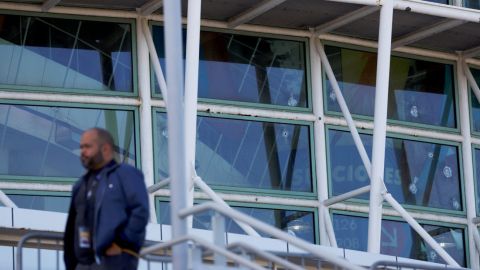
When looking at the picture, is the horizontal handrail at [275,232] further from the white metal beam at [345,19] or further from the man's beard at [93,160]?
the white metal beam at [345,19]

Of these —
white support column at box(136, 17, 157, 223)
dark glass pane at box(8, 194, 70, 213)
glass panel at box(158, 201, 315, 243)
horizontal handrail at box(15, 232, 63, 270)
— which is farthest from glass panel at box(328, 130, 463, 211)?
horizontal handrail at box(15, 232, 63, 270)

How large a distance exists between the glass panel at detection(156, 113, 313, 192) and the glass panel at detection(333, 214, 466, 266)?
92 centimetres

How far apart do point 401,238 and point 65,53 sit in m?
6.50

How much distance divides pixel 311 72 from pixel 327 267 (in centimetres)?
752

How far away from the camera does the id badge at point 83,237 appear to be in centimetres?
1132

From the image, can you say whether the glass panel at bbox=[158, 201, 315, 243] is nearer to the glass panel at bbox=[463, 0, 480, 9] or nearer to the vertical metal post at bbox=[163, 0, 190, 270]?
the glass panel at bbox=[463, 0, 480, 9]

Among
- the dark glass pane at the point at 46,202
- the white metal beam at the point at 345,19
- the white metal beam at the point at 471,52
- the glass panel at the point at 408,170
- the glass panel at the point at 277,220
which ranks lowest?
the glass panel at the point at 277,220

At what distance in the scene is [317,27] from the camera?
23828mm

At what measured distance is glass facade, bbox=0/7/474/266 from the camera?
71.3ft

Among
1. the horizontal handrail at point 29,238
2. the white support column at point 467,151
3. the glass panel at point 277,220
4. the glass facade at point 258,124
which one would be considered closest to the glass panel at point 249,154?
the glass facade at point 258,124

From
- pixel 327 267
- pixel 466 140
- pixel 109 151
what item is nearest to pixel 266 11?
pixel 466 140

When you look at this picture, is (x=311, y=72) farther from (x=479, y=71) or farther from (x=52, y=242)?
(x=52, y=242)

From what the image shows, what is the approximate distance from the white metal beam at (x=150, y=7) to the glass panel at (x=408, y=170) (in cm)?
382

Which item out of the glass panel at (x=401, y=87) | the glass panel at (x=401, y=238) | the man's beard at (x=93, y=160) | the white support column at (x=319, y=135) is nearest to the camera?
the man's beard at (x=93, y=160)
